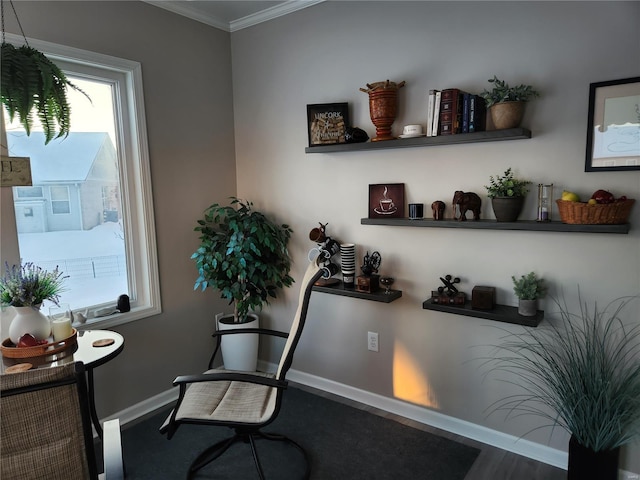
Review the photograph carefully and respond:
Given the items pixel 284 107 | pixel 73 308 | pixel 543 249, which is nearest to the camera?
pixel 543 249

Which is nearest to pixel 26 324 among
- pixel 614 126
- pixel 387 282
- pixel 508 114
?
pixel 387 282

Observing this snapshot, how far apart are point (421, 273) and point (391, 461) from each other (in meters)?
1.04

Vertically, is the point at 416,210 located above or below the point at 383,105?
below

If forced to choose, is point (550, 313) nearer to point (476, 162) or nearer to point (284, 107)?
point (476, 162)

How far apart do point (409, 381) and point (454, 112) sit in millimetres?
1616

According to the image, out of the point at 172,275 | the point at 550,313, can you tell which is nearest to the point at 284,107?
the point at 172,275

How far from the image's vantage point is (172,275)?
2939 mm

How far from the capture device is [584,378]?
182cm

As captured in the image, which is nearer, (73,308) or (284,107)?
(73,308)

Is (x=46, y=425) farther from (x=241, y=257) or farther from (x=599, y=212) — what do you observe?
(x=599, y=212)

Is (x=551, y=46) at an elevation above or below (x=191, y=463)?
above

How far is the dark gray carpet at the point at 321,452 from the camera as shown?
2158 mm

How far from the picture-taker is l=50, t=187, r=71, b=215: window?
2.39m

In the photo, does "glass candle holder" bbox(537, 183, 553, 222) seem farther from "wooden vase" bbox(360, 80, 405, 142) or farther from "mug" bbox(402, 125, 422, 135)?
"wooden vase" bbox(360, 80, 405, 142)
